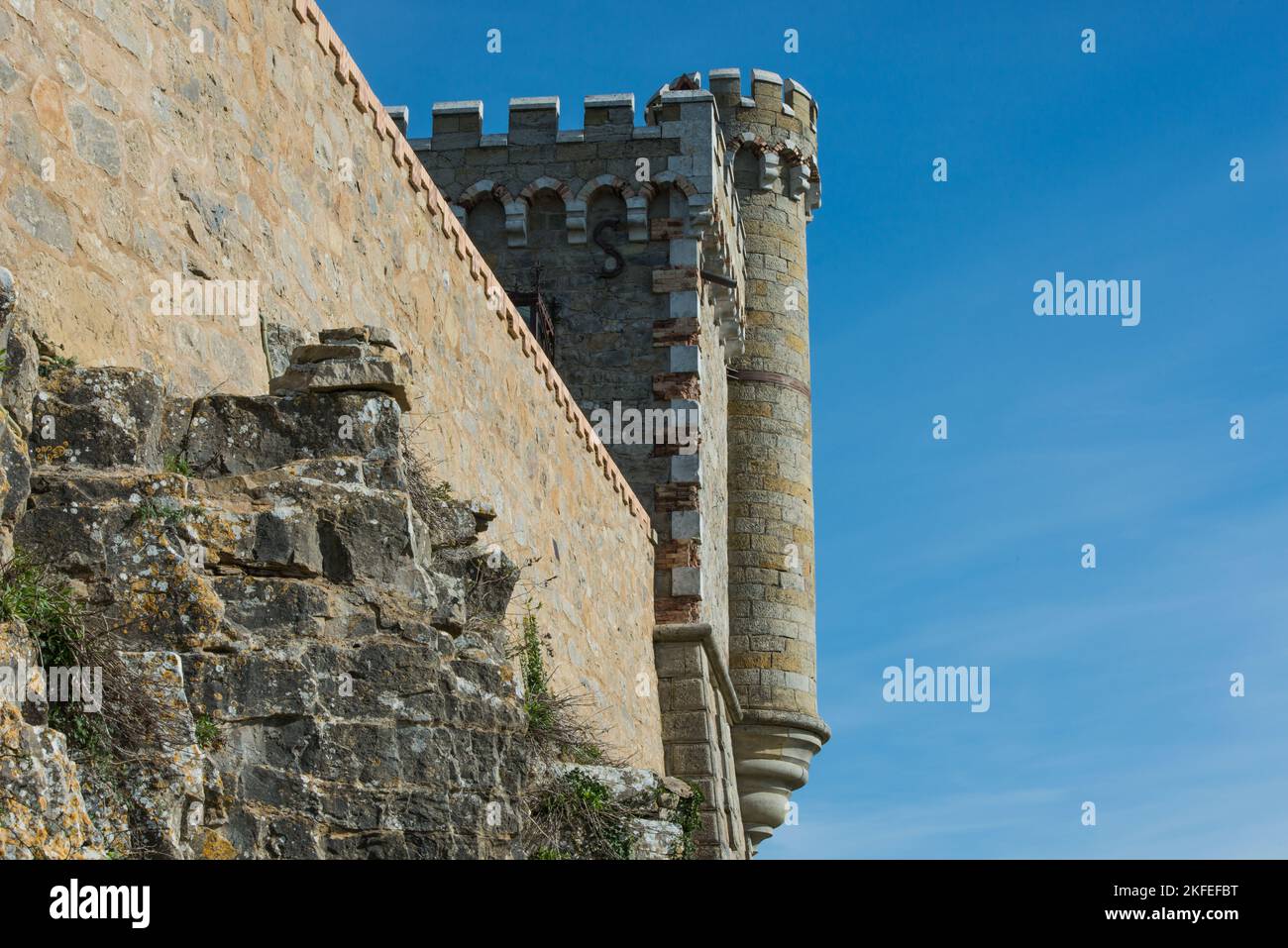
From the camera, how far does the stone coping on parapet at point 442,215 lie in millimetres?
8891

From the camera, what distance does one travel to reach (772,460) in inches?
779

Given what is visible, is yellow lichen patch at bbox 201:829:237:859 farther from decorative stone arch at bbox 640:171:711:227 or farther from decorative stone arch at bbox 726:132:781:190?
decorative stone arch at bbox 726:132:781:190

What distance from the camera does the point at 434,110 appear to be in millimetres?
18750

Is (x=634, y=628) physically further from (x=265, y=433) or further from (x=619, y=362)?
(x=265, y=433)

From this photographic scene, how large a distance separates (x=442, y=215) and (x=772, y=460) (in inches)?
385

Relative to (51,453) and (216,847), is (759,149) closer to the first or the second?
(51,453)

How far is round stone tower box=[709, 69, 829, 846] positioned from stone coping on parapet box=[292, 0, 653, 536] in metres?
4.51

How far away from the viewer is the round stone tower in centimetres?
1916

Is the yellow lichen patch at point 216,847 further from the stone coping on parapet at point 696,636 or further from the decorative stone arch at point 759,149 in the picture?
the decorative stone arch at point 759,149

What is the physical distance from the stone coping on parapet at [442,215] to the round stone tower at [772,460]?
14.8 feet

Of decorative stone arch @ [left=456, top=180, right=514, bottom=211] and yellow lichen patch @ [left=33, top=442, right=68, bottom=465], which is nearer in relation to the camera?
yellow lichen patch @ [left=33, top=442, right=68, bottom=465]
